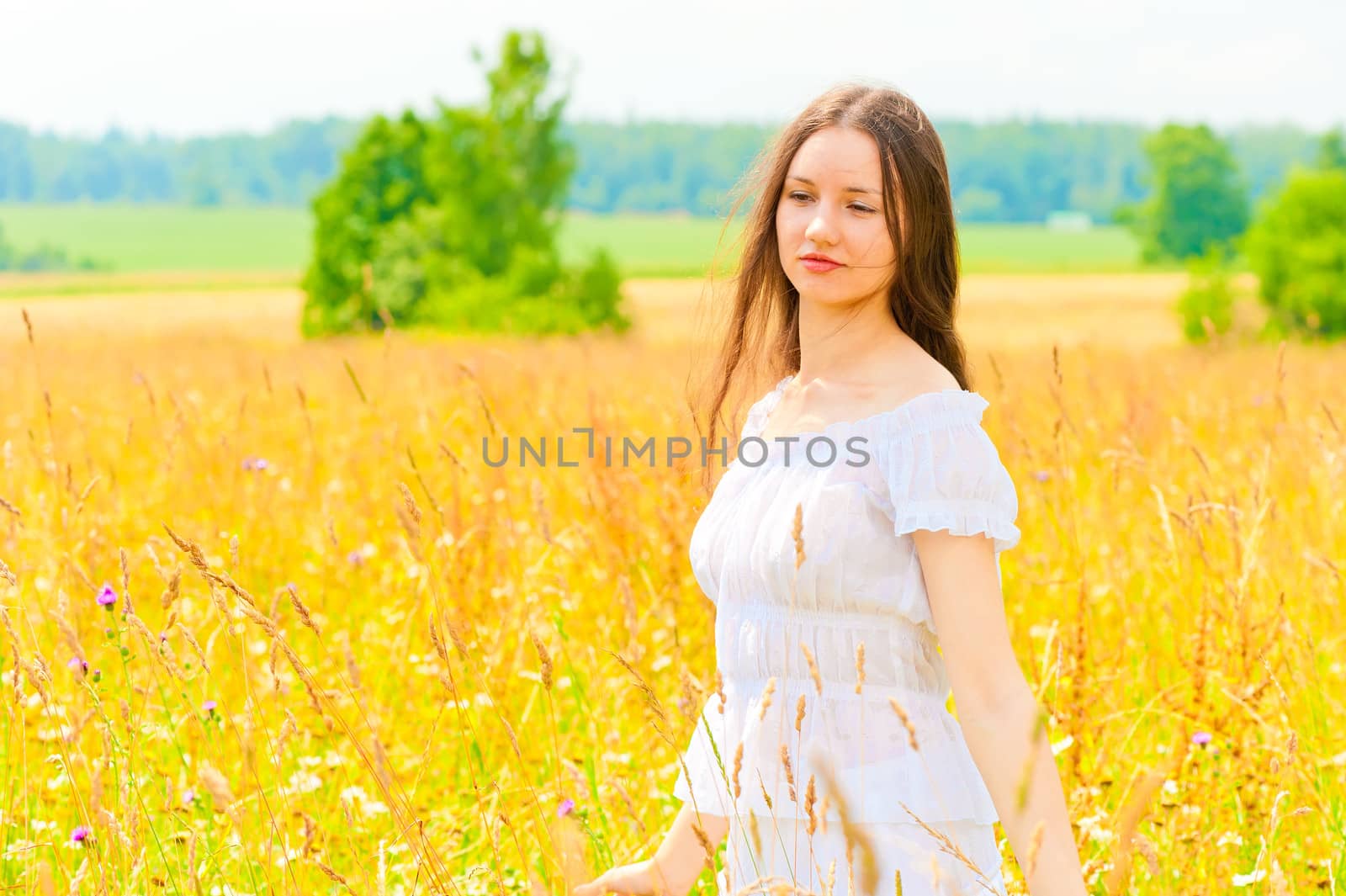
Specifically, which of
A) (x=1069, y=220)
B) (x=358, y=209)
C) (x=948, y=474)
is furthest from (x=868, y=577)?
(x=1069, y=220)

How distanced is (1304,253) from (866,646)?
83.0 feet

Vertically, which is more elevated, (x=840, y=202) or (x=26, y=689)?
(x=840, y=202)

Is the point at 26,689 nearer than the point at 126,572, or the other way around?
the point at 126,572

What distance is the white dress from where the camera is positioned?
1368 mm

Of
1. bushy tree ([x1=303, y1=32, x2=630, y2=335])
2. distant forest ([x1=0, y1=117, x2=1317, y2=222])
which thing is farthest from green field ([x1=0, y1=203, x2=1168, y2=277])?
bushy tree ([x1=303, y1=32, x2=630, y2=335])

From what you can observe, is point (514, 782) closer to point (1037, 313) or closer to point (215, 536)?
point (215, 536)

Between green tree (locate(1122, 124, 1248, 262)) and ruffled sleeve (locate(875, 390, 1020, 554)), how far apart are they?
251 feet

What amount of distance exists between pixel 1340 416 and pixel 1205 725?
11.3ft

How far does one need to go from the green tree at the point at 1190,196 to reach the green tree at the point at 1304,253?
50.1 metres

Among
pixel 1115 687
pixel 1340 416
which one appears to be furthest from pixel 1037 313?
pixel 1115 687

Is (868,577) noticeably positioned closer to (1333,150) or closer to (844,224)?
(844,224)

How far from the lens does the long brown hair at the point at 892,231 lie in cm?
153

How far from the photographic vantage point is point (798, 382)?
5.39 ft

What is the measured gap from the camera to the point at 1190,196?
73.1 metres
